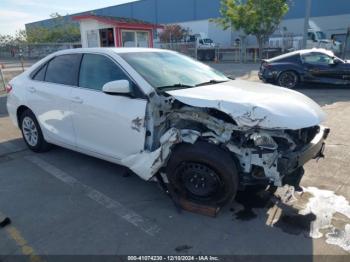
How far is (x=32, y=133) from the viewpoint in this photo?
5230 mm

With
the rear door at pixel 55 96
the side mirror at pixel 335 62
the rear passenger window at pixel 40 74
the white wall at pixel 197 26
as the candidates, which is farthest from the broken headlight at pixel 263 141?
the white wall at pixel 197 26

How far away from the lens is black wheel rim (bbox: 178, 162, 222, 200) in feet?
10.6

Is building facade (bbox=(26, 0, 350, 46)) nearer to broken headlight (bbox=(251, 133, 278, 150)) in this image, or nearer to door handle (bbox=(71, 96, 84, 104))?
door handle (bbox=(71, 96, 84, 104))

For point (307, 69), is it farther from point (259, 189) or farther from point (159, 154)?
point (159, 154)

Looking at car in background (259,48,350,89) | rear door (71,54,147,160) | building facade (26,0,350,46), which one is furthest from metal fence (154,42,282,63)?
rear door (71,54,147,160)

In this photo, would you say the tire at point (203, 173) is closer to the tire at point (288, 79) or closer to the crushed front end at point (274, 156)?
the crushed front end at point (274, 156)

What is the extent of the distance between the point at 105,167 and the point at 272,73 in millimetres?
8425

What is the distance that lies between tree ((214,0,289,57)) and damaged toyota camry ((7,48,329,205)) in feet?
76.0

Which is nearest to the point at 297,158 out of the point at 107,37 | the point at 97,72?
the point at 97,72

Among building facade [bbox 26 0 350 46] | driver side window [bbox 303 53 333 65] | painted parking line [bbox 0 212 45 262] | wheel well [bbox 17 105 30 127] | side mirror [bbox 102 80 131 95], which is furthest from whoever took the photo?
building facade [bbox 26 0 350 46]

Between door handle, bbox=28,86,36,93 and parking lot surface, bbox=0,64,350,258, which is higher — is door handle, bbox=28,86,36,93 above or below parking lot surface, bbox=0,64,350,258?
above

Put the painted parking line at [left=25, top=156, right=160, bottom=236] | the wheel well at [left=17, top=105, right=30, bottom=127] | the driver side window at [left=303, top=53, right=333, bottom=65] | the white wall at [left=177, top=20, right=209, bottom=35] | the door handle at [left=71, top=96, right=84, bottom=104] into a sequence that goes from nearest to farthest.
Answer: the painted parking line at [left=25, top=156, right=160, bottom=236]
the door handle at [left=71, top=96, right=84, bottom=104]
the wheel well at [left=17, top=105, right=30, bottom=127]
the driver side window at [left=303, top=53, right=333, bottom=65]
the white wall at [left=177, top=20, right=209, bottom=35]

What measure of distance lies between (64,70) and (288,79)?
8.79 metres

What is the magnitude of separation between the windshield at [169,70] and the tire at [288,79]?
294 inches
